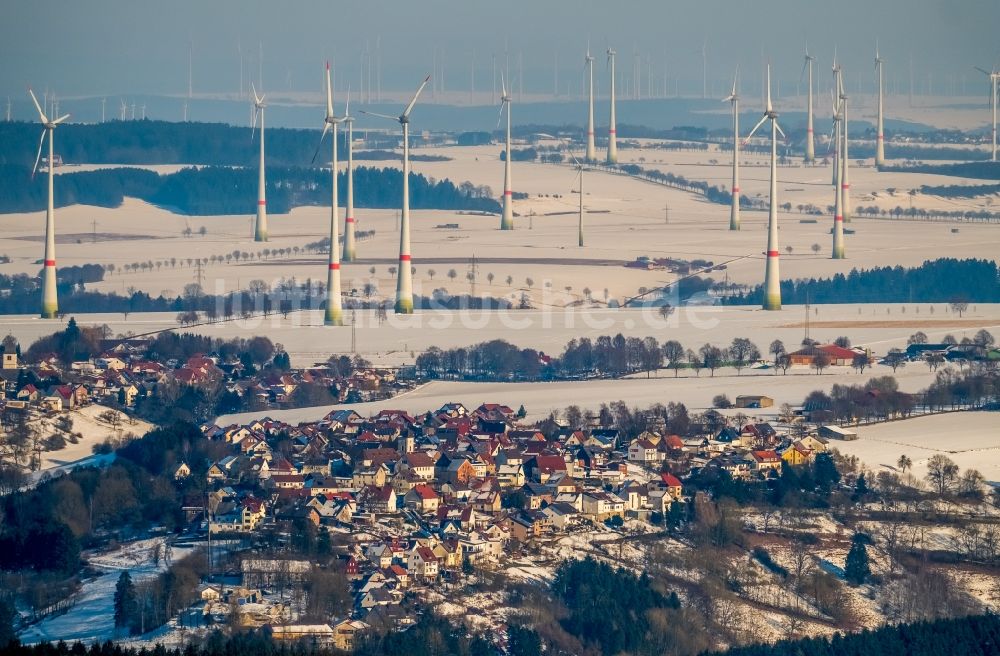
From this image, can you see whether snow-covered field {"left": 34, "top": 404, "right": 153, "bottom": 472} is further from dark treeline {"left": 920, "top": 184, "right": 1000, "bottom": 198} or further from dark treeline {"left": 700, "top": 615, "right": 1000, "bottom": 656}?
dark treeline {"left": 920, "top": 184, "right": 1000, "bottom": 198}

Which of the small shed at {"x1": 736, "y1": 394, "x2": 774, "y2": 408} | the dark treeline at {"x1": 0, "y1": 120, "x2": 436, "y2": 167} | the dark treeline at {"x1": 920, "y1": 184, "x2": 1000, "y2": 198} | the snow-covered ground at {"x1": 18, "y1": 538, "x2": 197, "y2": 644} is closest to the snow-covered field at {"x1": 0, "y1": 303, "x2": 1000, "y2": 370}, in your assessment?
the small shed at {"x1": 736, "y1": 394, "x2": 774, "y2": 408}

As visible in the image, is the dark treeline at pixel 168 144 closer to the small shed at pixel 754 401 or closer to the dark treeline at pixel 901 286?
the dark treeline at pixel 901 286

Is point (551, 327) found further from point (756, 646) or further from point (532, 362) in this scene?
point (756, 646)

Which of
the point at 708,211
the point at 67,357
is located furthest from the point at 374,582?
the point at 708,211

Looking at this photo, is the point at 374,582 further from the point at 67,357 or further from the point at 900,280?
the point at 900,280

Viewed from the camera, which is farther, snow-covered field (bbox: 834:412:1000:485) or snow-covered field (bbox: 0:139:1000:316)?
snow-covered field (bbox: 0:139:1000:316)

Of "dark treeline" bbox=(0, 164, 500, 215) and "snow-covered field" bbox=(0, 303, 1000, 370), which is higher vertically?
"dark treeline" bbox=(0, 164, 500, 215)

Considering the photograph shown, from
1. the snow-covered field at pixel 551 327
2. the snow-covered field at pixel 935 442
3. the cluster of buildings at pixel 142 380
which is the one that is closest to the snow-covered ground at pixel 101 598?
the cluster of buildings at pixel 142 380
